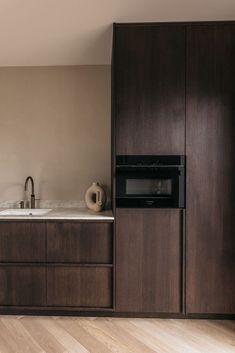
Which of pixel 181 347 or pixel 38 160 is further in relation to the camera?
pixel 38 160

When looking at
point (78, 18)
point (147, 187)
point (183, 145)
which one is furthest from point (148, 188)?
point (78, 18)

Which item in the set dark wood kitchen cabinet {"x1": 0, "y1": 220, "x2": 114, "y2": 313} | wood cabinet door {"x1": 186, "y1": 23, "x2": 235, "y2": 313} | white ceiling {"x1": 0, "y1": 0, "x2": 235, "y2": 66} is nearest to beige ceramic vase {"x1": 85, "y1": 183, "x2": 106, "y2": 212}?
dark wood kitchen cabinet {"x1": 0, "y1": 220, "x2": 114, "y2": 313}

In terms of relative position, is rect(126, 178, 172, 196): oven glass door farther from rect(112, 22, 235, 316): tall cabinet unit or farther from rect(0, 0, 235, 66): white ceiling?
rect(0, 0, 235, 66): white ceiling

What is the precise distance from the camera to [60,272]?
97.4 inches

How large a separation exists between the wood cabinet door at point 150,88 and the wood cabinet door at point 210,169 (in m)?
0.09

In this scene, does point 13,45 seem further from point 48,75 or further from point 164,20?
point 164,20

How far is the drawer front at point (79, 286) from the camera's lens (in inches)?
96.8

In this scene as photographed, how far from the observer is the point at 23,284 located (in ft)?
8.18

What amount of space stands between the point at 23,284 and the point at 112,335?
88 cm

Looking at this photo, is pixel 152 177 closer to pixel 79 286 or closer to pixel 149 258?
pixel 149 258

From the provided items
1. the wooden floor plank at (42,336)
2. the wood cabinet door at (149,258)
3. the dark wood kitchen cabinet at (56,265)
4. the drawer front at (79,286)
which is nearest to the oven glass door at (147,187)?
the wood cabinet door at (149,258)

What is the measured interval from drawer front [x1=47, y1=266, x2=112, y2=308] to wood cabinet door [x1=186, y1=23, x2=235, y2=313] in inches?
27.9

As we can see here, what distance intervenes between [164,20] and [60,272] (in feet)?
7.55

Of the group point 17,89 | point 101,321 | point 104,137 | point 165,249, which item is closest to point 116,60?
point 104,137
